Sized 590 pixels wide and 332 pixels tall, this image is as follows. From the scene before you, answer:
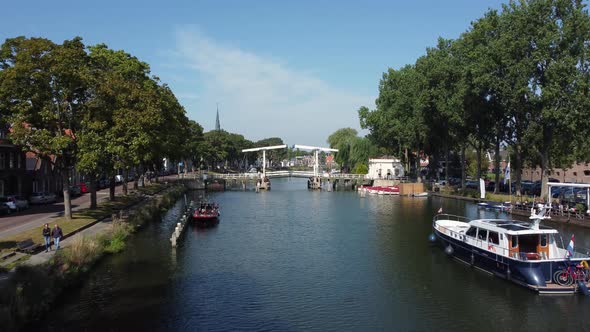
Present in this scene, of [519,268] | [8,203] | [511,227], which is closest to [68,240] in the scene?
[8,203]

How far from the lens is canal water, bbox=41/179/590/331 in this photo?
23.6m

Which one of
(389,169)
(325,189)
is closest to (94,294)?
(325,189)

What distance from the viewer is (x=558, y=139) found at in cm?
6706

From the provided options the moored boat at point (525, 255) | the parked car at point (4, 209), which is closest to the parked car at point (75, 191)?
the parked car at point (4, 209)

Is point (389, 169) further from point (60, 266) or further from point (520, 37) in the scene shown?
point (60, 266)

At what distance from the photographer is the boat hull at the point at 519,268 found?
2765cm

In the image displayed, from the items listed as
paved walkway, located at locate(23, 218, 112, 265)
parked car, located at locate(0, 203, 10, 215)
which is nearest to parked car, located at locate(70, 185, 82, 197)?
parked car, located at locate(0, 203, 10, 215)

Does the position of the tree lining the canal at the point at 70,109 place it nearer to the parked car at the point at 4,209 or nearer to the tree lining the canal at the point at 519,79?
the parked car at the point at 4,209

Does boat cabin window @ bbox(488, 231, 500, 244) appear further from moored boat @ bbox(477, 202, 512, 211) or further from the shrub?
moored boat @ bbox(477, 202, 512, 211)

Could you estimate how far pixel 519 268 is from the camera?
94.8 feet

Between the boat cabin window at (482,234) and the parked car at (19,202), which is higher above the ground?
the parked car at (19,202)

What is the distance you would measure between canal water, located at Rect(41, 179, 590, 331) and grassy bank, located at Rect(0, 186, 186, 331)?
0.75m

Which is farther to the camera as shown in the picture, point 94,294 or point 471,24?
point 471,24

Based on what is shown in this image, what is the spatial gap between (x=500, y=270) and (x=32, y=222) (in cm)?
3733
